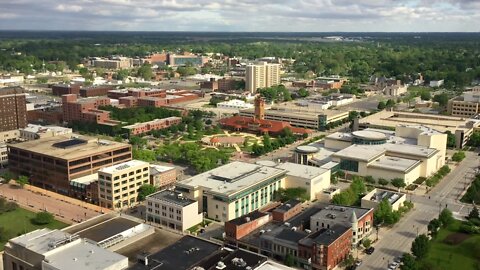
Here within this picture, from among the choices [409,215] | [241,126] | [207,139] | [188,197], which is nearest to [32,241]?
[188,197]

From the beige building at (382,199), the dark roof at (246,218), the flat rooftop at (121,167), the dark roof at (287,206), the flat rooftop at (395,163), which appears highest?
the flat rooftop at (121,167)

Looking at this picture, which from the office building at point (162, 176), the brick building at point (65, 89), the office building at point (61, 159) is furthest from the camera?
the brick building at point (65, 89)

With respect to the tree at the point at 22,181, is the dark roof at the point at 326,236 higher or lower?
higher

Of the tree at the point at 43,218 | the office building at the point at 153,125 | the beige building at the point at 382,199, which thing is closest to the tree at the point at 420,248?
the beige building at the point at 382,199

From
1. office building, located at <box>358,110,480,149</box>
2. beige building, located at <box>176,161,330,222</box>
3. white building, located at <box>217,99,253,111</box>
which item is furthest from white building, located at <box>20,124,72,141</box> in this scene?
office building, located at <box>358,110,480,149</box>

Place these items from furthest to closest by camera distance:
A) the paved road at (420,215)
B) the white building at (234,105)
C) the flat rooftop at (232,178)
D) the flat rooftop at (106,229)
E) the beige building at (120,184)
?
the white building at (234,105), the beige building at (120,184), the flat rooftop at (232,178), the paved road at (420,215), the flat rooftop at (106,229)

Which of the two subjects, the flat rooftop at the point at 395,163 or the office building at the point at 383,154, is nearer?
the flat rooftop at the point at 395,163

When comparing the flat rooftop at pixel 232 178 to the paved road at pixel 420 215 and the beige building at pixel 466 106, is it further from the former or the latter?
the beige building at pixel 466 106

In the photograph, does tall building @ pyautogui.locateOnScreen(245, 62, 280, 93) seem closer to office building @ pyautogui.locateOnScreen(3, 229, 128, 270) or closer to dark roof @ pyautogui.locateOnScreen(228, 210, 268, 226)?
dark roof @ pyautogui.locateOnScreen(228, 210, 268, 226)

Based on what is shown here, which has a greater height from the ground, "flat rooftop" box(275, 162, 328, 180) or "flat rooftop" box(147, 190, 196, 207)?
"flat rooftop" box(275, 162, 328, 180)
